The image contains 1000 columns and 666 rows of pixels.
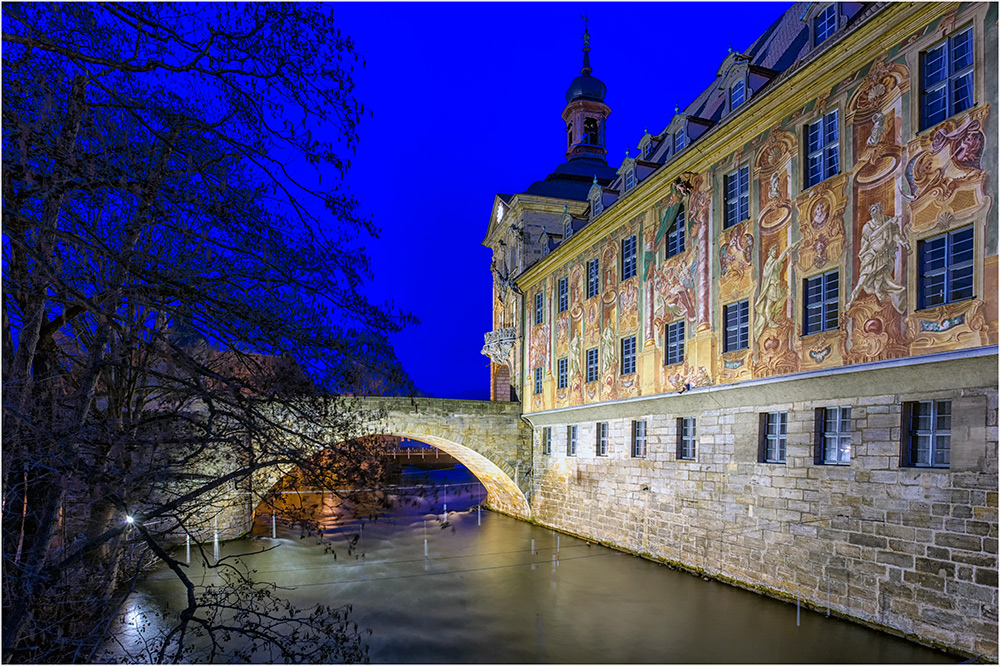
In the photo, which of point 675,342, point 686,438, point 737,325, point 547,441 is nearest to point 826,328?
point 737,325

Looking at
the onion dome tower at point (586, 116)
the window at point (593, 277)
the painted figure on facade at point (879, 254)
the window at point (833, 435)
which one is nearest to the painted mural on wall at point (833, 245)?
the painted figure on facade at point (879, 254)

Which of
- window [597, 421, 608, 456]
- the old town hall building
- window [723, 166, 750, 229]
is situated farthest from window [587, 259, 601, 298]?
window [723, 166, 750, 229]

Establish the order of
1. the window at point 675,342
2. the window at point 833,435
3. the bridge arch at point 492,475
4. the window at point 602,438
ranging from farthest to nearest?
the bridge arch at point 492,475, the window at point 602,438, the window at point 675,342, the window at point 833,435

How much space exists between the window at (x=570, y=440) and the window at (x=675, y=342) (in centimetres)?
612

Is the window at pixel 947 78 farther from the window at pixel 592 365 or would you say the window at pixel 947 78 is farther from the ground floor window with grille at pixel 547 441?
the ground floor window with grille at pixel 547 441

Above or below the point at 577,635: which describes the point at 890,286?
above

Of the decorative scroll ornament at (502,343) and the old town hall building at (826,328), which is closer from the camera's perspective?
the old town hall building at (826,328)

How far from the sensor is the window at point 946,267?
8625 mm

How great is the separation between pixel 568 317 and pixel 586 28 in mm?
22593

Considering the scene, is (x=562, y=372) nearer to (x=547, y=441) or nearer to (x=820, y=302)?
(x=547, y=441)

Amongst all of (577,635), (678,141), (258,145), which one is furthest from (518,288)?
(258,145)

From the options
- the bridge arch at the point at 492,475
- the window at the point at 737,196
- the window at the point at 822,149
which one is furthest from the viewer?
the bridge arch at the point at 492,475

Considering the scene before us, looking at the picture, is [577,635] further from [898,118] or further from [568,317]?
[568,317]

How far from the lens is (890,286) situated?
9.53 metres
